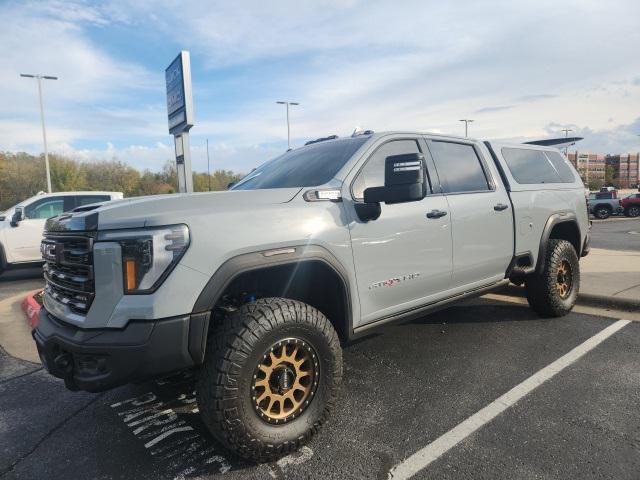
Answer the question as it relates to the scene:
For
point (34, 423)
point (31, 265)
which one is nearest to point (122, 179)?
point (31, 265)

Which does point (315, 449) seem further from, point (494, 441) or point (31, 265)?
point (31, 265)

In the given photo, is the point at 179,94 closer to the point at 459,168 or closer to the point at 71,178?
the point at 459,168

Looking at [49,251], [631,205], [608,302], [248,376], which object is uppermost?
[49,251]

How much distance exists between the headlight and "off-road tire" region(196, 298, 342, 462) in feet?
1.55

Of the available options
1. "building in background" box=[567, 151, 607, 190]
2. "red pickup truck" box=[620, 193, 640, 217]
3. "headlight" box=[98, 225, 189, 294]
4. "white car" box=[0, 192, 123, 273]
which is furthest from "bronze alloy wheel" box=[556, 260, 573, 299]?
"building in background" box=[567, 151, 607, 190]

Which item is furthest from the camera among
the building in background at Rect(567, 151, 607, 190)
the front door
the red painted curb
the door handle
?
the building in background at Rect(567, 151, 607, 190)

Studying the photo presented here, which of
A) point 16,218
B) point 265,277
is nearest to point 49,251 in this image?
point 265,277

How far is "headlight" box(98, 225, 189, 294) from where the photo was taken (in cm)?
228

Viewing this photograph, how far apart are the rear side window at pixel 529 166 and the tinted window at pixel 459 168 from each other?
0.56 m

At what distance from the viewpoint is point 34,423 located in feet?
10.5

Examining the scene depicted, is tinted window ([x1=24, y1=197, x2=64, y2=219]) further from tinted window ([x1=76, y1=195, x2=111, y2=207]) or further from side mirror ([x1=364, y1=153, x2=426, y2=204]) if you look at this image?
side mirror ([x1=364, y1=153, x2=426, y2=204])

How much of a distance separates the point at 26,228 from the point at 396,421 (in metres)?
9.59

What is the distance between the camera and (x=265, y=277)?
9.43 feet

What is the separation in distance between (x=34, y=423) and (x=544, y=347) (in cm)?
417
